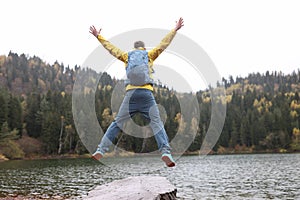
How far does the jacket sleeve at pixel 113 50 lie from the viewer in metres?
7.50

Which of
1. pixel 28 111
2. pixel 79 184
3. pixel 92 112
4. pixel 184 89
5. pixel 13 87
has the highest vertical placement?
pixel 13 87

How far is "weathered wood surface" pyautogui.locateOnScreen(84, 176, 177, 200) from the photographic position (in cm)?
1023

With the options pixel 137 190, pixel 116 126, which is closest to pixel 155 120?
pixel 116 126

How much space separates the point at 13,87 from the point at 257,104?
129 m

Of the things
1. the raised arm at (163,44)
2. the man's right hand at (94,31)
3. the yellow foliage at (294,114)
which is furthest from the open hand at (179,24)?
the yellow foliage at (294,114)

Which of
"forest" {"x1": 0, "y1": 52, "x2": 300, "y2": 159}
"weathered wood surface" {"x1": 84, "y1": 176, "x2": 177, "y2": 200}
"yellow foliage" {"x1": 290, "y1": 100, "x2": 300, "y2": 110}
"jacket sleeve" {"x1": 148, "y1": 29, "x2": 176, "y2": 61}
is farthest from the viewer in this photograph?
"yellow foliage" {"x1": 290, "y1": 100, "x2": 300, "y2": 110}

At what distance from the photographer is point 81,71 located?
9227mm

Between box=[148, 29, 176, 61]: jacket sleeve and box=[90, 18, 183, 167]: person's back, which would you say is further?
box=[148, 29, 176, 61]: jacket sleeve

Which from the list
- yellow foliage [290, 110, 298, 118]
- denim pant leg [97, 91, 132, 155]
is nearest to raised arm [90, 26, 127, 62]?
denim pant leg [97, 91, 132, 155]

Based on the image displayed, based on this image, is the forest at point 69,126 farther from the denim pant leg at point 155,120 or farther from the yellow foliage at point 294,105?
the denim pant leg at point 155,120

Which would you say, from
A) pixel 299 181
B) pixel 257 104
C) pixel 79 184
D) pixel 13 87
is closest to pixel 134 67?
pixel 79 184

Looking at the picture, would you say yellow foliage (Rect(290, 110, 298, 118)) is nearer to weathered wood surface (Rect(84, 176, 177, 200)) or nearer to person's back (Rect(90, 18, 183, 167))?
weathered wood surface (Rect(84, 176, 177, 200))

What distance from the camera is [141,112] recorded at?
752 centimetres

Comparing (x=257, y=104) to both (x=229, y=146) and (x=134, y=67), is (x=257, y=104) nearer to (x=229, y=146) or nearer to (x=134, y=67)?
(x=229, y=146)
